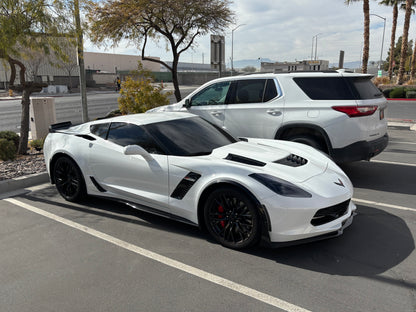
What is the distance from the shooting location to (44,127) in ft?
32.4

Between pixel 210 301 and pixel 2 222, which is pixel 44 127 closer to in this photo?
pixel 2 222

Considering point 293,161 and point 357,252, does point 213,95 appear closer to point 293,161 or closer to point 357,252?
point 293,161

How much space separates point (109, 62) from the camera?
82438 mm

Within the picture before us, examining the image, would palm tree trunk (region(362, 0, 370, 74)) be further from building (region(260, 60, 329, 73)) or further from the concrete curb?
the concrete curb

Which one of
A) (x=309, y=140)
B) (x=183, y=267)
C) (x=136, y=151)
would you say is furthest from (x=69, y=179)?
(x=309, y=140)

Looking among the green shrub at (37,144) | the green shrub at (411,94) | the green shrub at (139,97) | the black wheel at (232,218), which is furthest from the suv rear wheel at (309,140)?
the green shrub at (411,94)

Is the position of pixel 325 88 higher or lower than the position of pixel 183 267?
higher

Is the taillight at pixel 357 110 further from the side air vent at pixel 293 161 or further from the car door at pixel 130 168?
the car door at pixel 130 168

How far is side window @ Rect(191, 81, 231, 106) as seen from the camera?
6891mm

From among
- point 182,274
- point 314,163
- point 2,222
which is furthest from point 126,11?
point 182,274

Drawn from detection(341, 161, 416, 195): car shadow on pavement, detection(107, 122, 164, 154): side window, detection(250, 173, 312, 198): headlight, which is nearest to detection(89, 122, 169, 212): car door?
detection(107, 122, 164, 154): side window

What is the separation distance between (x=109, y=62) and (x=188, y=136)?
84.5 meters

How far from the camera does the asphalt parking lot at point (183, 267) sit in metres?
2.80

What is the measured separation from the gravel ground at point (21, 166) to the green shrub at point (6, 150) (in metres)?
0.10
